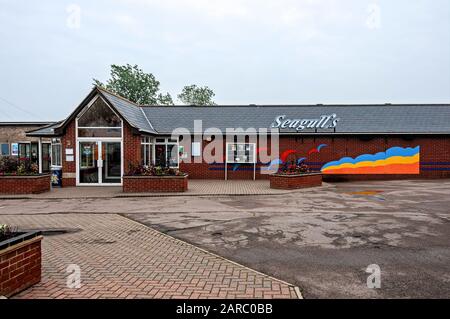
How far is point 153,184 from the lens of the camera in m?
15.6

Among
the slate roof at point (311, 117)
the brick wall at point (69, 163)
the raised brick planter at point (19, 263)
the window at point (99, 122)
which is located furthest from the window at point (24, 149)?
the raised brick planter at point (19, 263)

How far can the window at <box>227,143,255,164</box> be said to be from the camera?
22.7 metres

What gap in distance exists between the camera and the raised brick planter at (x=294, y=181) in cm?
1648

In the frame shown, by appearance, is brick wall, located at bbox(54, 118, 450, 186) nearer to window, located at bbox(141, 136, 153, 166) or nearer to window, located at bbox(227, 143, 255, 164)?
window, located at bbox(227, 143, 255, 164)

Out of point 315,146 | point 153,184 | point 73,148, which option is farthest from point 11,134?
point 315,146

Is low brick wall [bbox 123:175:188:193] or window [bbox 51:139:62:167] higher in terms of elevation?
window [bbox 51:139:62:167]

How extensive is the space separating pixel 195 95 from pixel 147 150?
176ft

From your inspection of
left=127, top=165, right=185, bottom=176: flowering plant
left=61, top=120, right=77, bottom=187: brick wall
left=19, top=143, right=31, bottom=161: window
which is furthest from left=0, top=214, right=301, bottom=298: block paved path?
left=19, top=143, right=31, bottom=161: window

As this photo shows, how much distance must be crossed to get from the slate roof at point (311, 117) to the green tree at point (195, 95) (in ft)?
158

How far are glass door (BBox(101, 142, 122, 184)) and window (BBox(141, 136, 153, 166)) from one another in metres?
2.02

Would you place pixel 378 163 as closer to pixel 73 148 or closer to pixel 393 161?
pixel 393 161
